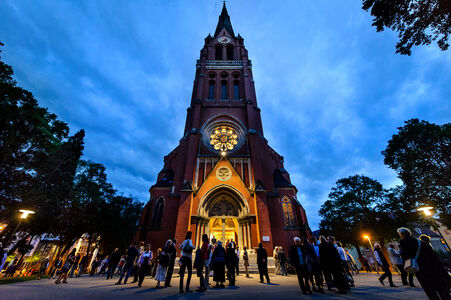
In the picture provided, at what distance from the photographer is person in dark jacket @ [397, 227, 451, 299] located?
10.1ft

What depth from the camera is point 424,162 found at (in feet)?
48.0

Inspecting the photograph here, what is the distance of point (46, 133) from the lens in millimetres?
10391

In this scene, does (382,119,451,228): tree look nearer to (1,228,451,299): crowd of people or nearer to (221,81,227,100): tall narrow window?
(1,228,451,299): crowd of people

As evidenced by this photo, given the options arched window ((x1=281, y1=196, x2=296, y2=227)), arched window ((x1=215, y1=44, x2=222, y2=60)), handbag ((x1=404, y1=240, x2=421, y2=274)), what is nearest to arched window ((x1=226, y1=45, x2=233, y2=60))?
arched window ((x1=215, y1=44, x2=222, y2=60))

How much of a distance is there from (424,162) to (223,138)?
17.2 meters

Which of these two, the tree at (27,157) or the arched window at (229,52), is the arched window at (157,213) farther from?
the arched window at (229,52)

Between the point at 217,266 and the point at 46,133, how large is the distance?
11953 mm

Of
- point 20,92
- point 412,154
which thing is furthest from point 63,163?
point 412,154

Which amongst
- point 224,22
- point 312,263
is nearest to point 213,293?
point 312,263

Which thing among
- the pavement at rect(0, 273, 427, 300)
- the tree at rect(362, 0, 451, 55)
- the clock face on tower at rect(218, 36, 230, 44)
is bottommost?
the pavement at rect(0, 273, 427, 300)

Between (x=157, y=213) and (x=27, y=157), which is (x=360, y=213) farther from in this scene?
(x=27, y=157)

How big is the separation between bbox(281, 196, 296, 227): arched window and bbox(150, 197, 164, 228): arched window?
10829mm

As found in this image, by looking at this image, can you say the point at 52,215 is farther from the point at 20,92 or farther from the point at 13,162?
the point at 20,92

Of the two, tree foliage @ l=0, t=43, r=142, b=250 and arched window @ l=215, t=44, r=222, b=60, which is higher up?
arched window @ l=215, t=44, r=222, b=60
